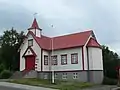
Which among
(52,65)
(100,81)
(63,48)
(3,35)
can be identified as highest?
(3,35)

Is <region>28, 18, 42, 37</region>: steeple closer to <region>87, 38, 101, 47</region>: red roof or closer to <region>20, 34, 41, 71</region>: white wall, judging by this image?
<region>20, 34, 41, 71</region>: white wall

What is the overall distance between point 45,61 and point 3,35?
1333cm

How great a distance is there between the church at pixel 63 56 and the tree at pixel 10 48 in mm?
4852

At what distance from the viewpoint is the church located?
38.6m

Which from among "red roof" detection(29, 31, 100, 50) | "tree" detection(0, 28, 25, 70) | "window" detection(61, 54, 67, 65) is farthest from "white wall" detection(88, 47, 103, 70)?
"tree" detection(0, 28, 25, 70)

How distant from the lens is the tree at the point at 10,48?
48.8m

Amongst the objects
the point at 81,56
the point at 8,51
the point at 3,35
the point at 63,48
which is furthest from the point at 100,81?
the point at 3,35

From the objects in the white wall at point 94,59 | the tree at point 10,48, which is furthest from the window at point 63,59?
the tree at point 10,48

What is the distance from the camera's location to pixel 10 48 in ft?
161

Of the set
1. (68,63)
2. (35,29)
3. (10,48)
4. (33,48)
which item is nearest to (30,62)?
(33,48)

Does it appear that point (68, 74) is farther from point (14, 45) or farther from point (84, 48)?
point (14, 45)

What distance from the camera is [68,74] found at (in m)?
39.7

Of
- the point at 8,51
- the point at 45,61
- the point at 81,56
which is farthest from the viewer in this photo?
the point at 8,51

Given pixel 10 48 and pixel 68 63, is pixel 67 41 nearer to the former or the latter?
pixel 68 63
